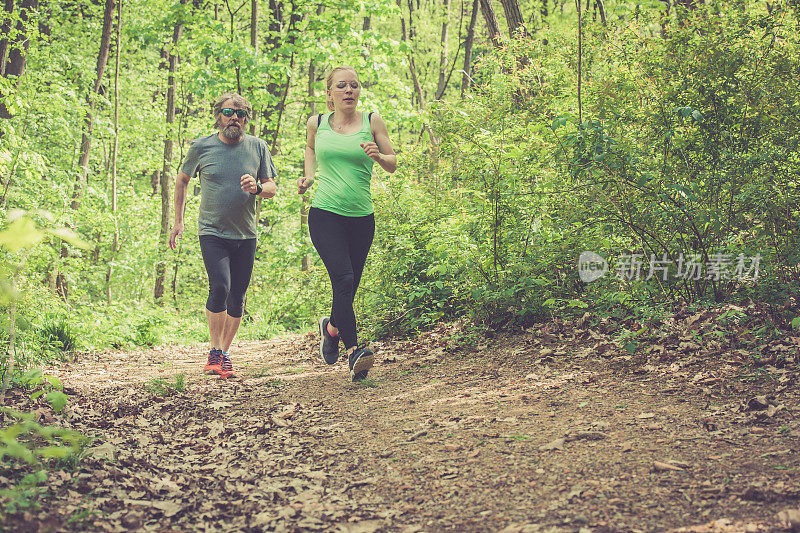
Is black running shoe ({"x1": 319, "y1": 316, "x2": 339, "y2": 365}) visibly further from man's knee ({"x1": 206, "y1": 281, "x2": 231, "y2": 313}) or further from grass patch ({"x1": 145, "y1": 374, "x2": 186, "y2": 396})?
grass patch ({"x1": 145, "y1": 374, "x2": 186, "y2": 396})

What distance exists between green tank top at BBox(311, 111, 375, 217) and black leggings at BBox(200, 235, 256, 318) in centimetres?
127

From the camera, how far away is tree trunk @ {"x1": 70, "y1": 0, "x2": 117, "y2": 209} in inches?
537

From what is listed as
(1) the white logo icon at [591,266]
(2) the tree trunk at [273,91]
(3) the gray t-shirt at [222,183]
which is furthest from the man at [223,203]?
(2) the tree trunk at [273,91]

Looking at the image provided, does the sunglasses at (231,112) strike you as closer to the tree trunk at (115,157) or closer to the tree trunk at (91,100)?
the tree trunk at (115,157)

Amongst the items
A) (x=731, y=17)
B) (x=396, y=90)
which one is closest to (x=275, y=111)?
(x=396, y=90)

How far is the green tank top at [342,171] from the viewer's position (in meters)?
4.99

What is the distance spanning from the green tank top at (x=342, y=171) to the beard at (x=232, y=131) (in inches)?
45.8

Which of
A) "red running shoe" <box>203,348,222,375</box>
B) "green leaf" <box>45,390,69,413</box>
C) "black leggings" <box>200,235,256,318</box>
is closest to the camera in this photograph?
"green leaf" <box>45,390,69,413</box>

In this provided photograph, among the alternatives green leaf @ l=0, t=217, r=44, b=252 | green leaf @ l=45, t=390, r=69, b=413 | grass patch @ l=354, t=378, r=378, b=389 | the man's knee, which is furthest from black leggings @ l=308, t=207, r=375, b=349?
green leaf @ l=0, t=217, r=44, b=252

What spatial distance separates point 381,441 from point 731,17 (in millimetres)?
4367

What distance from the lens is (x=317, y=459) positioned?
3.29 m

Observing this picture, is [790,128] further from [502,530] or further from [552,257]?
[502,530]

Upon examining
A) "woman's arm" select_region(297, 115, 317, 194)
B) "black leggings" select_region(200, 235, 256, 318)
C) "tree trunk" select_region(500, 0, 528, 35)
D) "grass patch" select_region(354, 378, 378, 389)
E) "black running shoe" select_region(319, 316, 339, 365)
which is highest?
"tree trunk" select_region(500, 0, 528, 35)

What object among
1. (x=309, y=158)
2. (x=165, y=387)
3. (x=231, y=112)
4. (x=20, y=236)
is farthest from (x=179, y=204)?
(x=20, y=236)
